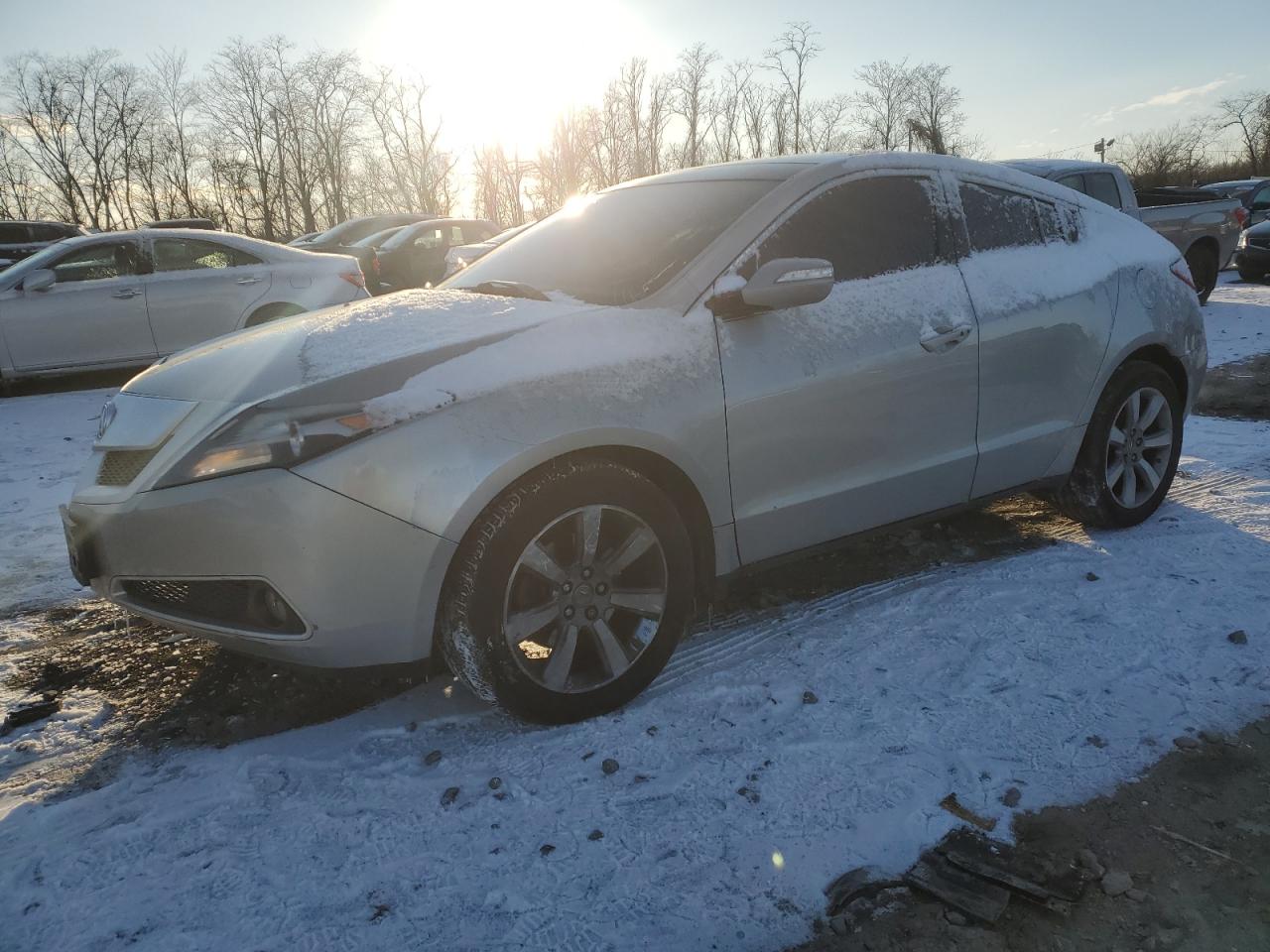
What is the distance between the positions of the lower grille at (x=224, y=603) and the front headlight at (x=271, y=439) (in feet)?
0.98

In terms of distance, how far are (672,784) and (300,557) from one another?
1.14m

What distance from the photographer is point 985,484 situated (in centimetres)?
359

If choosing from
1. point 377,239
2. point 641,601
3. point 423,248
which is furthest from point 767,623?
point 377,239

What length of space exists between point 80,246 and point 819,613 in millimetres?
8443

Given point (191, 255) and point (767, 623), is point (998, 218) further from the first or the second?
point (191, 255)

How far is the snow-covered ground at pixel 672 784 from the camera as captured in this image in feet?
6.58

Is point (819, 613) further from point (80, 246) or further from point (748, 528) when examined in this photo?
point (80, 246)

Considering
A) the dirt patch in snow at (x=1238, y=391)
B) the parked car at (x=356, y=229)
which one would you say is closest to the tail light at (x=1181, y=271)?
the dirt patch in snow at (x=1238, y=391)

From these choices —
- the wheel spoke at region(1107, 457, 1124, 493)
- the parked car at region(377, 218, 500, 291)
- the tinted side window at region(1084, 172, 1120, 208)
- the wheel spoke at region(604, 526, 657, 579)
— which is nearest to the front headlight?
the wheel spoke at region(604, 526, 657, 579)

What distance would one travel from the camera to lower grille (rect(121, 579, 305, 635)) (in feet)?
7.95

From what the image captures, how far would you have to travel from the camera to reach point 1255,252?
14.1 metres

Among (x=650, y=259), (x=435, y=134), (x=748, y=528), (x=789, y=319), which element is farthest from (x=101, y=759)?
(x=435, y=134)

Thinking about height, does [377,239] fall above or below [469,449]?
above

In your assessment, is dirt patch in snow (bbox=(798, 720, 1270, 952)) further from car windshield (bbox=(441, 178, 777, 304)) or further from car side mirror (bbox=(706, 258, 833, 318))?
car windshield (bbox=(441, 178, 777, 304))
